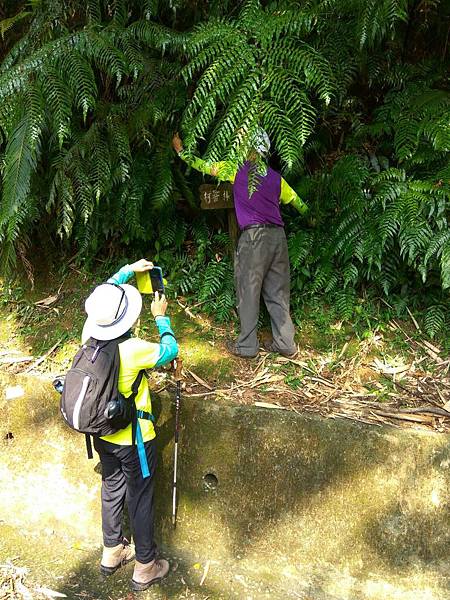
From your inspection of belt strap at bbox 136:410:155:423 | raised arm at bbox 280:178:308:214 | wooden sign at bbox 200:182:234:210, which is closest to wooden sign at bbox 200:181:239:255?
wooden sign at bbox 200:182:234:210

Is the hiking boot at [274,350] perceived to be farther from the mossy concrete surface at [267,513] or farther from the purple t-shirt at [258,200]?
the purple t-shirt at [258,200]

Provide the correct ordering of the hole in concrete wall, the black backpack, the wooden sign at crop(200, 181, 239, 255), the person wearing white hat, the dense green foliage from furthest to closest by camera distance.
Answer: the wooden sign at crop(200, 181, 239, 255), the hole in concrete wall, the person wearing white hat, the black backpack, the dense green foliage

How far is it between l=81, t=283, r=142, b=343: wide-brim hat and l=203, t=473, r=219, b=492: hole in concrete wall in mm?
1206

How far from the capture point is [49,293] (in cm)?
461

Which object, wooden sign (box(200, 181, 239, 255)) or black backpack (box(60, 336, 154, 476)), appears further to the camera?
wooden sign (box(200, 181, 239, 255))

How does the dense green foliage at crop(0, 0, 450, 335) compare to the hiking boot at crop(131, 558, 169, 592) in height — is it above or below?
above

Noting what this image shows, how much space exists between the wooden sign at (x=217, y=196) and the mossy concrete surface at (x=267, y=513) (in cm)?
144

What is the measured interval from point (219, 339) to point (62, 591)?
1942mm

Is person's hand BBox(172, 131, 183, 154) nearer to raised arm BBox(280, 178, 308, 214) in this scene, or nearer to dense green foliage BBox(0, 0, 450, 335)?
dense green foliage BBox(0, 0, 450, 335)

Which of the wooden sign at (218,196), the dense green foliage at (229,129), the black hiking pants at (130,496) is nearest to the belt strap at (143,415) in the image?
the black hiking pants at (130,496)

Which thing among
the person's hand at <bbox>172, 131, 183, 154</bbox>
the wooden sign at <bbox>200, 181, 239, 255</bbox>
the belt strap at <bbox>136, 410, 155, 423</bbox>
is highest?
the person's hand at <bbox>172, 131, 183, 154</bbox>

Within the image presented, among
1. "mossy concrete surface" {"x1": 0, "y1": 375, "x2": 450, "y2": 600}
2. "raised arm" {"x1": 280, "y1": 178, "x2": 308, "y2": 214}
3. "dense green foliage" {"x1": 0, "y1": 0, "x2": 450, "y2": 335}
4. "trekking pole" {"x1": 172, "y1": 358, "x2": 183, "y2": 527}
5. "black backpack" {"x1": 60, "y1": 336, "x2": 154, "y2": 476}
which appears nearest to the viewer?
"dense green foliage" {"x1": 0, "y1": 0, "x2": 450, "y2": 335}

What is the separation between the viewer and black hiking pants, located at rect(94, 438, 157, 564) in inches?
120

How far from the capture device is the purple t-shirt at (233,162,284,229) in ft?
11.6
